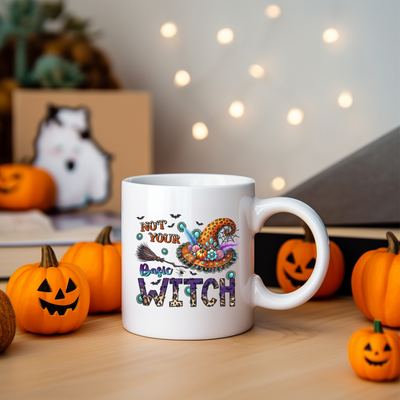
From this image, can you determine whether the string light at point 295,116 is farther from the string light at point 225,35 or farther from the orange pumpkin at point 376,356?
the orange pumpkin at point 376,356

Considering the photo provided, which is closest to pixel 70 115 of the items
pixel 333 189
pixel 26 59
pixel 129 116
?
pixel 129 116

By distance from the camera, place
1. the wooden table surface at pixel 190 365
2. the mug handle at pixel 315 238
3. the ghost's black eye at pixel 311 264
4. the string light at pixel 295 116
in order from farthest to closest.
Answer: the string light at pixel 295 116 < the ghost's black eye at pixel 311 264 < the mug handle at pixel 315 238 < the wooden table surface at pixel 190 365

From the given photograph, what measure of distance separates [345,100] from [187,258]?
0.35m

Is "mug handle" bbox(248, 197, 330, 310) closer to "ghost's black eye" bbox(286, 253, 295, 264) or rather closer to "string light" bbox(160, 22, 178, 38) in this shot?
"ghost's black eye" bbox(286, 253, 295, 264)

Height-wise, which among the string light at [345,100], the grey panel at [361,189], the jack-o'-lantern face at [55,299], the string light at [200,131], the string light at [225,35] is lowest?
the jack-o'-lantern face at [55,299]

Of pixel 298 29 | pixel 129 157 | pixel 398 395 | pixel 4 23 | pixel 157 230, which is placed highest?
pixel 4 23

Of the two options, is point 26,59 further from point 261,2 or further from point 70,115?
point 261,2

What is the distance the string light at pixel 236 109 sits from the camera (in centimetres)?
81

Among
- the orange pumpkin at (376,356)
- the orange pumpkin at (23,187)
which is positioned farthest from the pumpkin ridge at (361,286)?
the orange pumpkin at (23,187)

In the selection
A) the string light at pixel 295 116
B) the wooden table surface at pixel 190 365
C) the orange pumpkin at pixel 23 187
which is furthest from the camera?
the orange pumpkin at pixel 23 187

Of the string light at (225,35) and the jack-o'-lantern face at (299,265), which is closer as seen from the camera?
the jack-o'-lantern face at (299,265)

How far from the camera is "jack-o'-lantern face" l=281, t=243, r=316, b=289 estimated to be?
2.04 ft

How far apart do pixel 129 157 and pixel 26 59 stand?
0.35 metres

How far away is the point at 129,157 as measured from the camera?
1062mm
